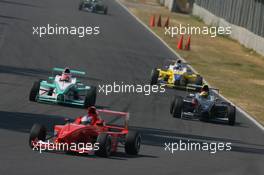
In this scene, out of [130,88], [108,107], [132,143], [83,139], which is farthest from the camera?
[130,88]

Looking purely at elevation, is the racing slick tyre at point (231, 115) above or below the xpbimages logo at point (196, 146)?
above

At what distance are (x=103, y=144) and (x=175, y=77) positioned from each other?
638 inches

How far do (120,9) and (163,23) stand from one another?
36.6 ft

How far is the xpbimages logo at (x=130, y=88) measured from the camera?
31547 millimetres

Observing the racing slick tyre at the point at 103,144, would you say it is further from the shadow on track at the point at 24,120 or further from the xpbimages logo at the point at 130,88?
the xpbimages logo at the point at 130,88

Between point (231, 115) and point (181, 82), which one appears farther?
point (181, 82)

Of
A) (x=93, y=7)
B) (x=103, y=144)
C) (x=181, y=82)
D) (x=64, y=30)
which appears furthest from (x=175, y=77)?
(x=93, y=7)

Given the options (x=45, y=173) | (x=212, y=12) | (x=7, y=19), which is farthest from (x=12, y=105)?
(x=212, y=12)

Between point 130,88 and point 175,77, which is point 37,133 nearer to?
point 130,88

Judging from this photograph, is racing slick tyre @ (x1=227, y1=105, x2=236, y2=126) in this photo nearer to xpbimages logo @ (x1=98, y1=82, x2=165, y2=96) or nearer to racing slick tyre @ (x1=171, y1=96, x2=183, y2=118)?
racing slick tyre @ (x1=171, y1=96, x2=183, y2=118)

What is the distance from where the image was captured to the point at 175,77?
34.5 meters

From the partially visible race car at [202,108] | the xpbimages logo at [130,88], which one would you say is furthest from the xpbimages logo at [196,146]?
the xpbimages logo at [130,88]

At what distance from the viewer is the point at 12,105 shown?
25.1m

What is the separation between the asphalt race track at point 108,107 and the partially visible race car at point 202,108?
0.27m
